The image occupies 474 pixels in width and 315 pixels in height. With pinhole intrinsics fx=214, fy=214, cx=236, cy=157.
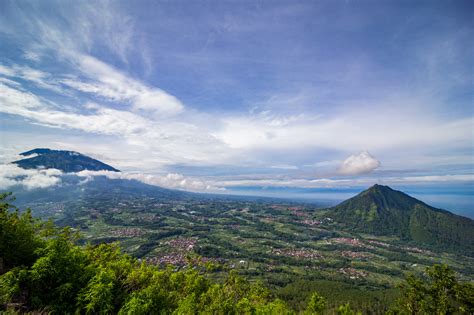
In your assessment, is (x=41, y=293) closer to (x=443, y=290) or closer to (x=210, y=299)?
(x=210, y=299)

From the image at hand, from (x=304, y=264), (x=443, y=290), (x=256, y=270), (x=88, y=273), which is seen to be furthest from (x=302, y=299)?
(x=88, y=273)

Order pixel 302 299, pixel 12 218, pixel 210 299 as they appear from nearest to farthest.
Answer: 1. pixel 12 218
2. pixel 210 299
3. pixel 302 299

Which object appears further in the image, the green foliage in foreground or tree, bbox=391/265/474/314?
tree, bbox=391/265/474/314

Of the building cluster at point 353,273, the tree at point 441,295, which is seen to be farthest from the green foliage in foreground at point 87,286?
the building cluster at point 353,273

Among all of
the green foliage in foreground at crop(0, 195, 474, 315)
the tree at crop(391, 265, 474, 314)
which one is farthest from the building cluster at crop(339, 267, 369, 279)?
the green foliage in foreground at crop(0, 195, 474, 315)

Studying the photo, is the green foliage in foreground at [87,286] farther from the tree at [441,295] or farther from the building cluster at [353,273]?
the building cluster at [353,273]

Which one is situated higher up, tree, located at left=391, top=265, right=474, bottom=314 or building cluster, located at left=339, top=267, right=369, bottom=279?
tree, located at left=391, top=265, right=474, bottom=314

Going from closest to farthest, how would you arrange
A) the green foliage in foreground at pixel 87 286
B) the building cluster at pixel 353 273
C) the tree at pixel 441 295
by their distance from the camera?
the green foliage in foreground at pixel 87 286
the tree at pixel 441 295
the building cluster at pixel 353 273

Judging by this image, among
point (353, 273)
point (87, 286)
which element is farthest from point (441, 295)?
point (353, 273)

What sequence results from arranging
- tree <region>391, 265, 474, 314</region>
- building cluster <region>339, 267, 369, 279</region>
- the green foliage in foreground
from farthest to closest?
building cluster <region>339, 267, 369, 279</region> → tree <region>391, 265, 474, 314</region> → the green foliage in foreground

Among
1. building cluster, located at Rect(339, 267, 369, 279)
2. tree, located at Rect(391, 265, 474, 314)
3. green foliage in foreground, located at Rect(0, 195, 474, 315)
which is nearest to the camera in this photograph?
green foliage in foreground, located at Rect(0, 195, 474, 315)

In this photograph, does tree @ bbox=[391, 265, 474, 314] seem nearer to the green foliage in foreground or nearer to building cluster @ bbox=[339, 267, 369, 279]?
the green foliage in foreground
